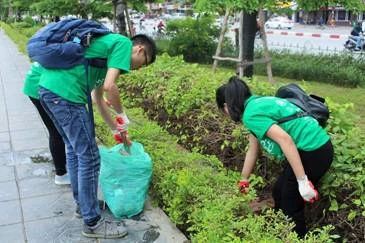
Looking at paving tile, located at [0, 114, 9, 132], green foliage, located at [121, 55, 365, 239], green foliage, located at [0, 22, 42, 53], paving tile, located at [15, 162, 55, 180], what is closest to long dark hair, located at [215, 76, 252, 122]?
green foliage, located at [121, 55, 365, 239]

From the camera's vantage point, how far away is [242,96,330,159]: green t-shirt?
110 inches

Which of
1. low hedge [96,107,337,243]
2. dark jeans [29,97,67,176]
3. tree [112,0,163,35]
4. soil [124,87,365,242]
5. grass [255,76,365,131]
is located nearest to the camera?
low hedge [96,107,337,243]

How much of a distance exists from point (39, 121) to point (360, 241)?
466cm

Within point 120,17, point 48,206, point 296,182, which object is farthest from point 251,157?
point 120,17

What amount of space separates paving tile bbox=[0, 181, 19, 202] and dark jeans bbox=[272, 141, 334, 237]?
2163mm

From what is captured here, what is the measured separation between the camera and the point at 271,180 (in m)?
3.71

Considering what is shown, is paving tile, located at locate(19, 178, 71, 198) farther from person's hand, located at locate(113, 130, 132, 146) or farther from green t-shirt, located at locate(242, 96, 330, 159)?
green t-shirt, located at locate(242, 96, 330, 159)

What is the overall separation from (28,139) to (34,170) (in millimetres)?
1176

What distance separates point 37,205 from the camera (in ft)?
12.1

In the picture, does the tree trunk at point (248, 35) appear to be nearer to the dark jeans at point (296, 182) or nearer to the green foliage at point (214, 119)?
the green foliage at point (214, 119)

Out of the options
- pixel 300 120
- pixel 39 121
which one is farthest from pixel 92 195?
pixel 39 121

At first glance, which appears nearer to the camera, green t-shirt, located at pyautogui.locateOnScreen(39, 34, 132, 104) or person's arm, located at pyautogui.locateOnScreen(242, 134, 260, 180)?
green t-shirt, located at pyautogui.locateOnScreen(39, 34, 132, 104)

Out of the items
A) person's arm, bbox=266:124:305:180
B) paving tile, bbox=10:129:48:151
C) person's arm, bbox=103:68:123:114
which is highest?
person's arm, bbox=103:68:123:114

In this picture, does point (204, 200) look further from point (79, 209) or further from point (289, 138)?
point (79, 209)
